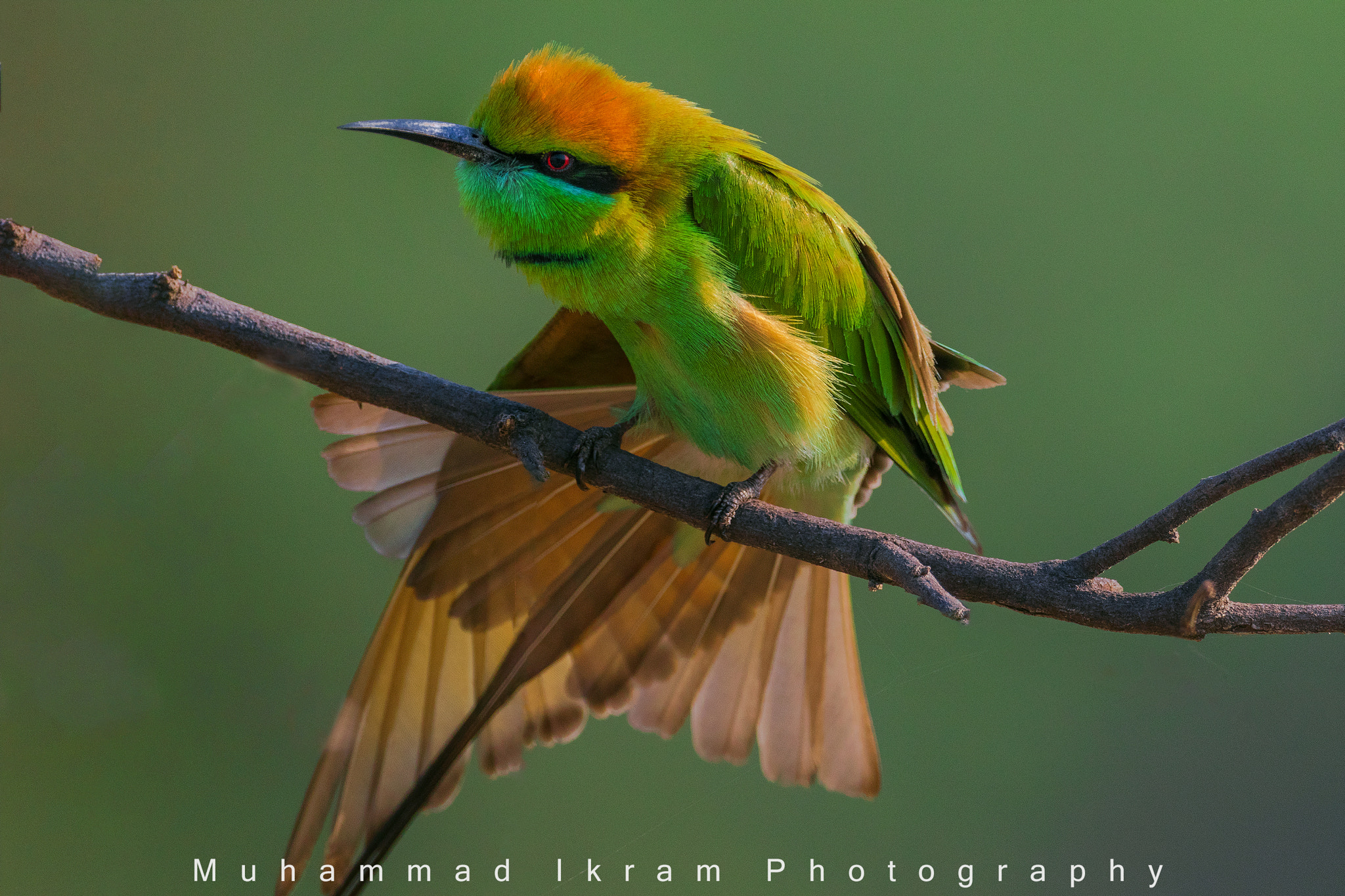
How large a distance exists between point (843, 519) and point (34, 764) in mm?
928

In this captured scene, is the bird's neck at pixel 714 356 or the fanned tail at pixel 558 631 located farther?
the fanned tail at pixel 558 631

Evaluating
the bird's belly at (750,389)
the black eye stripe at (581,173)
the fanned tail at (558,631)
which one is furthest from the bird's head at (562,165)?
the fanned tail at (558,631)

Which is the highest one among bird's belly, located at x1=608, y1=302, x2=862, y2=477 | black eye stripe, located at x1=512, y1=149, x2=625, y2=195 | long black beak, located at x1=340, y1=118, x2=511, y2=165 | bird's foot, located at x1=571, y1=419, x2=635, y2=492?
long black beak, located at x1=340, y1=118, x2=511, y2=165

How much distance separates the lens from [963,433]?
4.35 feet

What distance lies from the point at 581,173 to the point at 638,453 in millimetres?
418

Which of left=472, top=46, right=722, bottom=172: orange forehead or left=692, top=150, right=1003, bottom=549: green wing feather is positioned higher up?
left=472, top=46, right=722, bottom=172: orange forehead

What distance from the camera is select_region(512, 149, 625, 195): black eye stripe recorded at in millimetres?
908

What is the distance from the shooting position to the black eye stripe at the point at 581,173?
35.8 inches

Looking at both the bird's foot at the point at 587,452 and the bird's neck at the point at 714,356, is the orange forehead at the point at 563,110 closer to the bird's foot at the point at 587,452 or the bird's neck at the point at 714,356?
the bird's neck at the point at 714,356

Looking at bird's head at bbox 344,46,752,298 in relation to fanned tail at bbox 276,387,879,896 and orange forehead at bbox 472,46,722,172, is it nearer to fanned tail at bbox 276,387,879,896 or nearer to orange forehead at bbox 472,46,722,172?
orange forehead at bbox 472,46,722,172

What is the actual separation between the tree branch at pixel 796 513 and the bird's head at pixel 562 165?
0.17m

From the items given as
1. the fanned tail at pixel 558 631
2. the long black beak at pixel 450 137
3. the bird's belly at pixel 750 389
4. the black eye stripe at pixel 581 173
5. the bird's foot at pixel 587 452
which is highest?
the long black beak at pixel 450 137

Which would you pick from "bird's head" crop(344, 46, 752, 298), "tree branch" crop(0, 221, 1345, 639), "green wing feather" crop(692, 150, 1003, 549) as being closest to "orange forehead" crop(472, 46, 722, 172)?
"bird's head" crop(344, 46, 752, 298)

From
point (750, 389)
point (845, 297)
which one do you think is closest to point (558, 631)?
point (750, 389)
